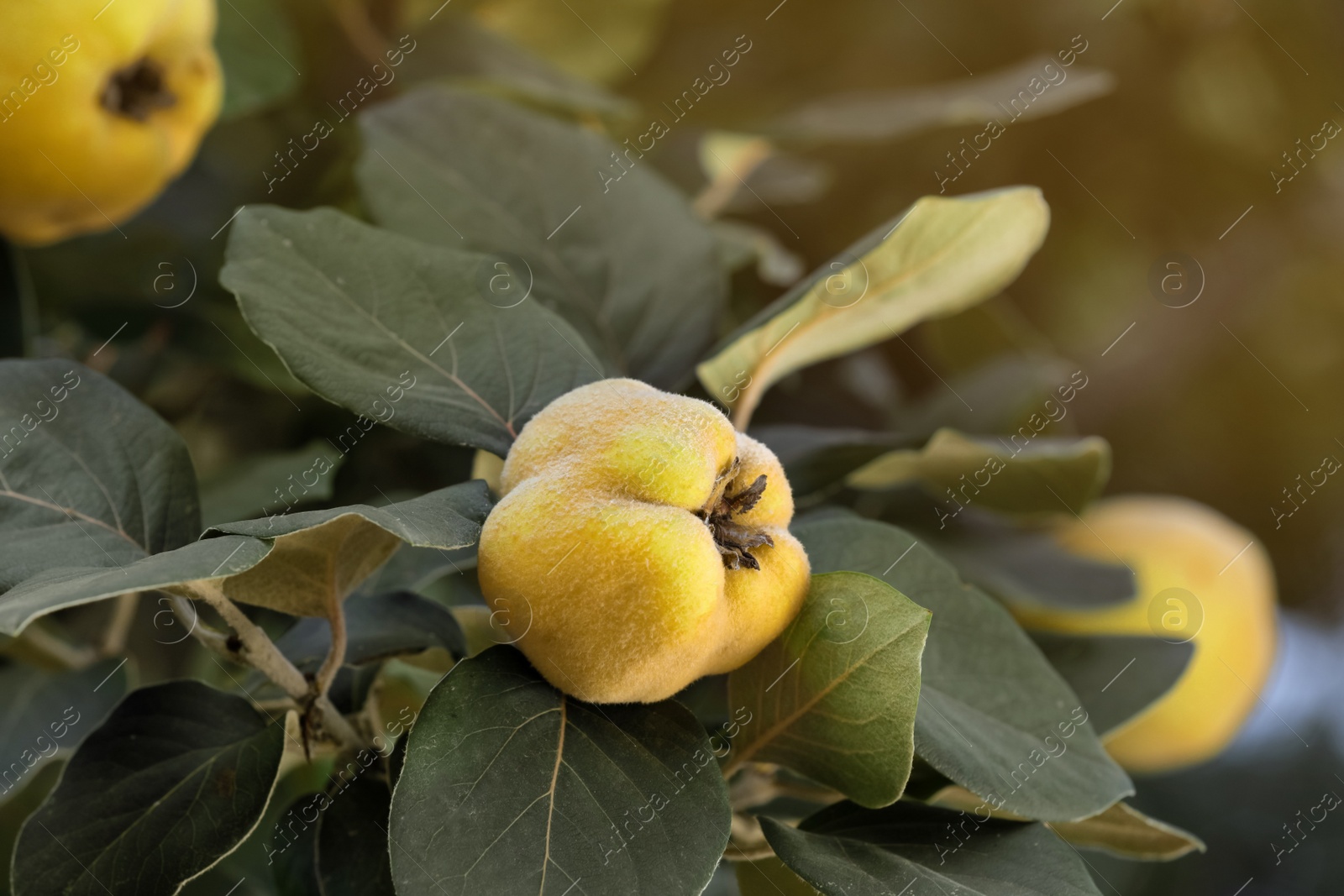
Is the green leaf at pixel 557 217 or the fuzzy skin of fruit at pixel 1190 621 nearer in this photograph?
the green leaf at pixel 557 217

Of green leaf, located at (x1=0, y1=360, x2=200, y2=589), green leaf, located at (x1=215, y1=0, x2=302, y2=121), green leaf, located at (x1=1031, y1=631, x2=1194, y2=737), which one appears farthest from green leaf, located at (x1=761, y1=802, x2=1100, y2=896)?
green leaf, located at (x1=215, y1=0, x2=302, y2=121)

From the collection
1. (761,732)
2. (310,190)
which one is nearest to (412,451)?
(310,190)

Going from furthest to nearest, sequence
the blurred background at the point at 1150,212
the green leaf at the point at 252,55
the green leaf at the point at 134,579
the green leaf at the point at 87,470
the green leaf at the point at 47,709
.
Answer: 1. the blurred background at the point at 1150,212
2. the green leaf at the point at 252,55
3. the green leaf at the point at 47,709
4. the green leaf at the point at 87,470
5. the green leaf at the point at 134,579

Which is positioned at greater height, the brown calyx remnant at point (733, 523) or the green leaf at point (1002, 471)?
the brown calyx remnant at point (733, 523)

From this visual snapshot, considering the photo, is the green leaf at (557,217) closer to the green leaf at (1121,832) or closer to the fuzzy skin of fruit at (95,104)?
the fuzzy skin of fruit at (95,104)

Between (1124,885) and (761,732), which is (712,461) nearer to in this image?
(761,732)

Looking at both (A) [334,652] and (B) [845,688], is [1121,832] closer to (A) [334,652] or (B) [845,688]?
(B) [845,688]

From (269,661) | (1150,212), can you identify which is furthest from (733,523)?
(1150,212)

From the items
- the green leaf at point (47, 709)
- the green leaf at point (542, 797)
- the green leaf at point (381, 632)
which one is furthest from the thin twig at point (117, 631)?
the green leaf at point (542, 797)
